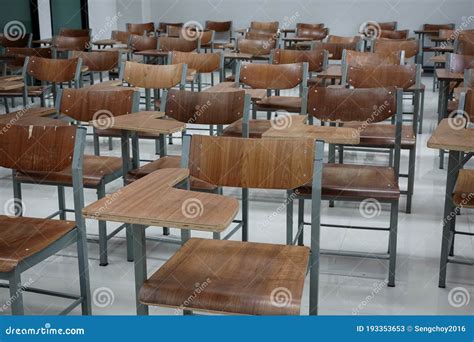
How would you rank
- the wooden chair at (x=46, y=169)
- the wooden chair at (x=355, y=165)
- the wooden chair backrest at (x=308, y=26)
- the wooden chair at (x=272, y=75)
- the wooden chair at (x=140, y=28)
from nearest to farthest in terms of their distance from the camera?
the wooden chair at (x=46, y=169) < the wooden chair at (x=355, y=165) < the wooden chair at (x=272, y=75) < the wooden chair backrest at (x=308, y=26) < the wooden chair at (x=140, y=28)

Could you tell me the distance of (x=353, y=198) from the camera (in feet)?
9.28

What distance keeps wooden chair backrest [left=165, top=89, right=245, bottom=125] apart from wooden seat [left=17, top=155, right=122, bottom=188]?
42 centimetres

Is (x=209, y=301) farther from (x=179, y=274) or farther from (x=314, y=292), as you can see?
(x=314, y=292)

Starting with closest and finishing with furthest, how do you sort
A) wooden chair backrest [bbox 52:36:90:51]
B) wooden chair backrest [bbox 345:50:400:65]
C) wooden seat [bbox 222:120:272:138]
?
wooden seat [bbox 222:120:272:138] < wooden chair backrest [bbox 345:50:400:65] < wooden chair backrest [bbox 52:36:90:51]

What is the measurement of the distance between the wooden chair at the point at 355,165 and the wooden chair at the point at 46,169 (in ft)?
3.07

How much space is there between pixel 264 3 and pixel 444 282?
326 inches

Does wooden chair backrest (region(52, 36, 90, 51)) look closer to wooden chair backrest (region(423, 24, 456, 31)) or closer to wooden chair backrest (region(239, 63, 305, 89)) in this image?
wooden chair backrest (region(239, 63, 305, 89))

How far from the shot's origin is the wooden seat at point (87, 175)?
2.97m

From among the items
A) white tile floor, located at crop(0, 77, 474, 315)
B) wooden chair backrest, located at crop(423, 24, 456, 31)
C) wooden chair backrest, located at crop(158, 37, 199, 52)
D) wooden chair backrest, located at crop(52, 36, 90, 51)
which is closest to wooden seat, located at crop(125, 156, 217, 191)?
white tile floor, located at crop(0, 77, 474, 315)

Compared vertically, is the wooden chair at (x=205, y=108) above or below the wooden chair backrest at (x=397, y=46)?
below

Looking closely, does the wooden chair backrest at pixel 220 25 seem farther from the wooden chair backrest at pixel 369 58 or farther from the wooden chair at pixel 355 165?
the wooden chair at pixel 355 165

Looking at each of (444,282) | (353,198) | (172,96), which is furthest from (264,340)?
(172,96)

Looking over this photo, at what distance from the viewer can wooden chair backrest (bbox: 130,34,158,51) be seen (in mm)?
7312

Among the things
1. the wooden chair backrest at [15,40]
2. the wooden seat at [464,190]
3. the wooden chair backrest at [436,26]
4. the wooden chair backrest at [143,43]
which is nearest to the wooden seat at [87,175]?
the wooden seat at [464,190]
